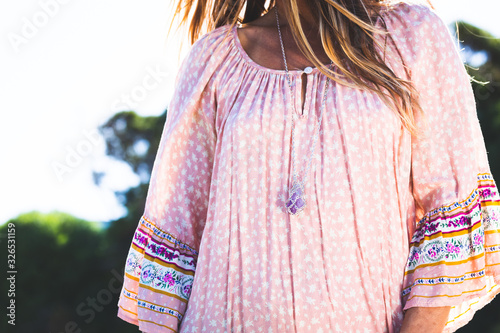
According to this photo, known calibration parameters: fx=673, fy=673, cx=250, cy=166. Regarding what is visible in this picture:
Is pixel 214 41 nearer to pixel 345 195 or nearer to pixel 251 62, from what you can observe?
pixel 251 62

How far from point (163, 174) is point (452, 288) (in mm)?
834

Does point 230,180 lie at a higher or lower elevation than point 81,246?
higher

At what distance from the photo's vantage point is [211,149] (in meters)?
1.89

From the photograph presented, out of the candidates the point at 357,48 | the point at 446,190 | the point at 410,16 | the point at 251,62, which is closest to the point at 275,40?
the point at 251,62

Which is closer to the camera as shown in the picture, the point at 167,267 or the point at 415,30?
the point at 415,30

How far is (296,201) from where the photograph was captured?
162 centimetres

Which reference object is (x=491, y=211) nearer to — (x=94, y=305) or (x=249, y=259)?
(x=249, y=259)

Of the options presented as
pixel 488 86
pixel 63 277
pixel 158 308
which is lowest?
pixel 63 277

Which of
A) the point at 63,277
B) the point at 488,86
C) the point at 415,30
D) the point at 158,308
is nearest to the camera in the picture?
the point at 415,30

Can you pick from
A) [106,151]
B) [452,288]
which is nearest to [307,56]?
[452,288]

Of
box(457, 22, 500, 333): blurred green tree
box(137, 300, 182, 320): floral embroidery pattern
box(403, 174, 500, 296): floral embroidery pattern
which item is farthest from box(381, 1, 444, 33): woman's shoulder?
box(457, 22, 500, 333): blurred green tree

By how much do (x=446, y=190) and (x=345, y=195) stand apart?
24 cm

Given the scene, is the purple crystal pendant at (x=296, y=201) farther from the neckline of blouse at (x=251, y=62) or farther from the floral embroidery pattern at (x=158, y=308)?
the floral embroidery pattern at (x=158, y=308)

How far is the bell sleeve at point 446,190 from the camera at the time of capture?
156cm
